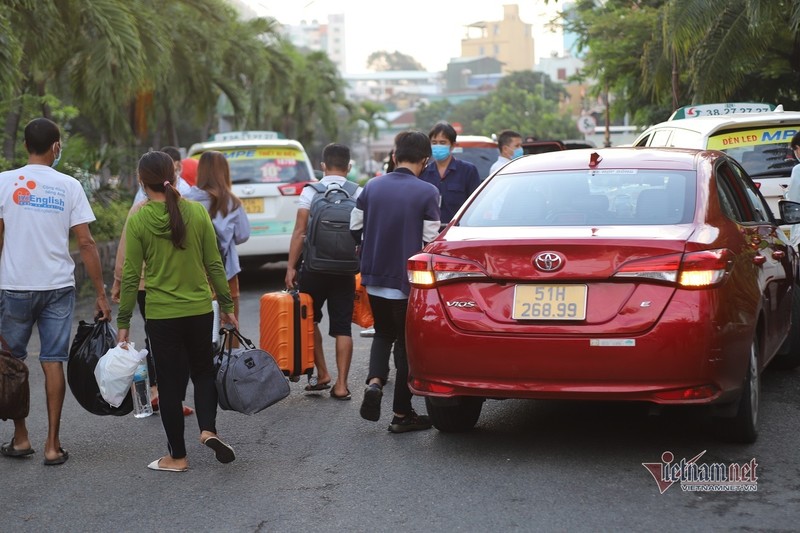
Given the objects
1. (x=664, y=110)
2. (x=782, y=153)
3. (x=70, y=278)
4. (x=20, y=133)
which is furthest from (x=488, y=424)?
(x=664, y=110)

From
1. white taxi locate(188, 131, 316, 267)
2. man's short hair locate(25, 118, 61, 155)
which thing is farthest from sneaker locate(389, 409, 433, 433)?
white taxi locate(188, 131, 316, 267)

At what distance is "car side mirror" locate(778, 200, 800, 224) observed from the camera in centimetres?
734

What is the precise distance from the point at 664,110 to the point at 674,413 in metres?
21.0

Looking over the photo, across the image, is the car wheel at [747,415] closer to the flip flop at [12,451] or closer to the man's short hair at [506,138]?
the flip flop at [12,451]

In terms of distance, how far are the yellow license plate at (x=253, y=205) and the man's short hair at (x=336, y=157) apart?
6.41 metres

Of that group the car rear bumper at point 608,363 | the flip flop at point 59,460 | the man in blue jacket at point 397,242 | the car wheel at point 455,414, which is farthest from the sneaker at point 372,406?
the flip flop at point 59,460

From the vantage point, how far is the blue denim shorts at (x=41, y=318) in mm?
6391

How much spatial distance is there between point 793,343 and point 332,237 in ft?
10.7

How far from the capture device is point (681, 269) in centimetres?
548

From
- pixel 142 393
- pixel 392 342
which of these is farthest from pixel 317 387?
pixel 142 393

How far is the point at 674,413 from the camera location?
6852mm

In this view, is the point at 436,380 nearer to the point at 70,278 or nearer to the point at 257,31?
the point at 70,278

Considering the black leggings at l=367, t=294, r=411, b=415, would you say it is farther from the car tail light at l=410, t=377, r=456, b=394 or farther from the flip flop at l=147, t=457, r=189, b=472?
the flip flop at l=147, t=457, r=189, b=472

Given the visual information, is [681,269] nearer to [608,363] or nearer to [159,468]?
[608,363]
